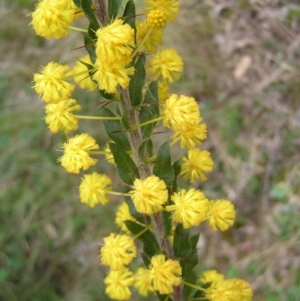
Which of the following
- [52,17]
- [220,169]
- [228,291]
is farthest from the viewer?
[220,169]

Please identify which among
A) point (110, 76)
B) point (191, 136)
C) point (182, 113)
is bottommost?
point (191, 136)

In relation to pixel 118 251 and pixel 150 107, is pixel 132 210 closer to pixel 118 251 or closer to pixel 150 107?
pixel 118 251

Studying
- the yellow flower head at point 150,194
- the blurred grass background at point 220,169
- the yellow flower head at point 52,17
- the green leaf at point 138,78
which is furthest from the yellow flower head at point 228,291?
the blurred grass background at point 220,169

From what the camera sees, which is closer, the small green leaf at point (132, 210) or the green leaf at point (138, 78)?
Answer: the green leaf at point (138, 78)

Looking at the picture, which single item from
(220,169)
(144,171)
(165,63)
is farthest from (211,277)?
(220,169)

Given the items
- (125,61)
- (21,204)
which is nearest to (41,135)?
(21,204)

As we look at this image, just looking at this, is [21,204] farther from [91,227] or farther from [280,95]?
[280,95]

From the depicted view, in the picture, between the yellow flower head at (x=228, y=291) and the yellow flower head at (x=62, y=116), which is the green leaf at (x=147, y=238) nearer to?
the yellow flower head at (x=228, y=291)
